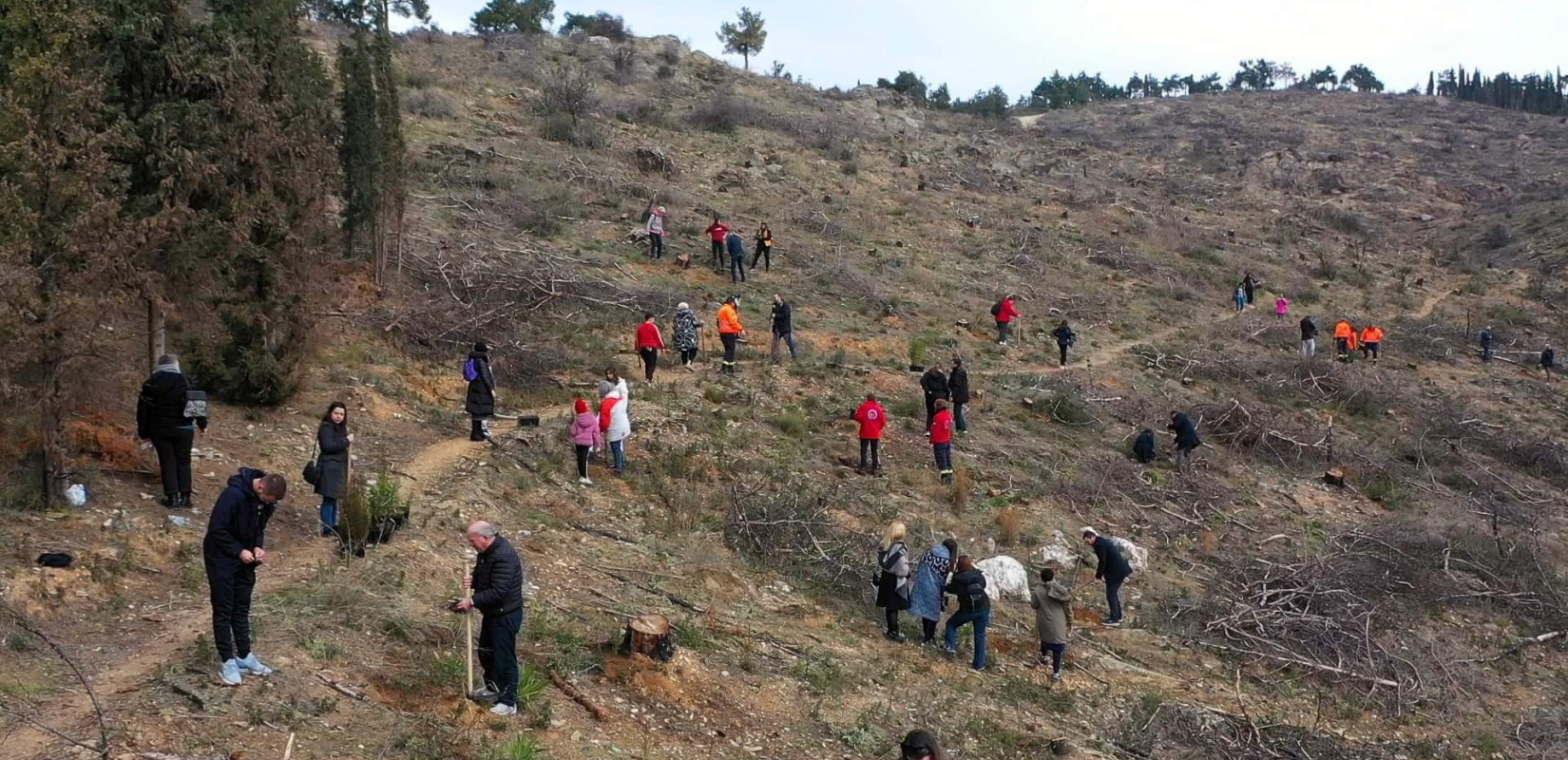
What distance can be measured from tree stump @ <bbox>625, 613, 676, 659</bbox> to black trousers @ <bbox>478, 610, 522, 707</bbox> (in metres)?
1.48

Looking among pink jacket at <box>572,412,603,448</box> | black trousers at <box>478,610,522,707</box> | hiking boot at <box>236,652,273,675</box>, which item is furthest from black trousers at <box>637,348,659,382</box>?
hiking boot at <box>236,652,273,675</box>

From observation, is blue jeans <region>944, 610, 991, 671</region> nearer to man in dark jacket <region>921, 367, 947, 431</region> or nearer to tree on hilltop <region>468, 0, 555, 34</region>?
man in dark jacket <region>921, 367, 947, 431</region>

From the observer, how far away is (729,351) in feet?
61.1

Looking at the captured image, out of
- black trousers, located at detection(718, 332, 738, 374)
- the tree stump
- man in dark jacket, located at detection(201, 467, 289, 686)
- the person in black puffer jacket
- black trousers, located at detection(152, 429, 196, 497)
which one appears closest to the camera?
man in dark jacket, located at detection(201, 467, 289, 686)

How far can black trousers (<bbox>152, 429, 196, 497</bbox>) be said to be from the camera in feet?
32.0

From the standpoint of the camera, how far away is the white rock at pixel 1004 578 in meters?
12.9

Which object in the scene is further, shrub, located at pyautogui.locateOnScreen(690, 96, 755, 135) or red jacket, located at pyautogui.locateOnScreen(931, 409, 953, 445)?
shrub, located at pyautogui.locateOnScreen(690, 96, 755, 135)

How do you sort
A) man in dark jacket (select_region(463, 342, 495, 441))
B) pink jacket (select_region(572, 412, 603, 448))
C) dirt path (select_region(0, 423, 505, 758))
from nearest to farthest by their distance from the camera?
dirt path (select_region(0, 423, 505, 758))
pink jacket (select_region(572, 412, 603, 448))
man in dark jacket (select_region(463, 342, 495, 441))

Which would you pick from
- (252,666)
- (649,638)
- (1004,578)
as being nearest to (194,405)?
(252,666)

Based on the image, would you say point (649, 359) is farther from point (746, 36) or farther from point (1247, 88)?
point (1247, 88)

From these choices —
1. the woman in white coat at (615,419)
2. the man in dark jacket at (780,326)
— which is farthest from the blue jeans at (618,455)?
the man in dark jacket at (780,326)

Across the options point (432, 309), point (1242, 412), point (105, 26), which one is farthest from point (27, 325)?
point (1242, 412)

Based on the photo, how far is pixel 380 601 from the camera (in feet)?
28.5

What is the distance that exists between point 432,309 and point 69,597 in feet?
35.6
